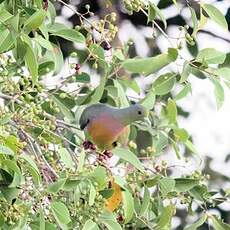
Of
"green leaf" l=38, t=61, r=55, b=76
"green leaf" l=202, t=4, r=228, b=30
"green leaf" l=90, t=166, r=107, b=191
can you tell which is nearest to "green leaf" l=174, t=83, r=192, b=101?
"green leaf" l=202, t=4, r=228, b=30

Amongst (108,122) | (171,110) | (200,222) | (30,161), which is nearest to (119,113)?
(108,122)

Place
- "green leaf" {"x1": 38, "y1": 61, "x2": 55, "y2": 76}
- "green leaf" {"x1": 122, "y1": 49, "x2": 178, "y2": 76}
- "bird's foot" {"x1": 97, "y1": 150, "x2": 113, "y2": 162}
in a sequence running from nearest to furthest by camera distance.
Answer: "bird's foot" {"x1": 97, "y1": 150, "x2": 113, "y2": 162} → "green leaf" {"x1": 122, "y1": 49, "x2": 178, "y2": 76} → "green leaf" {"x1": 38, "y1": 61, "x2": 55, "y2": 76}

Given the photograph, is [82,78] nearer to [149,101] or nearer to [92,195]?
[149,101]

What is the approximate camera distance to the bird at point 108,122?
5.43ft

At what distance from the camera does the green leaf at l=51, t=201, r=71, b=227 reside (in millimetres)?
1407

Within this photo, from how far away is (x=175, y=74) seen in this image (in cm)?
173

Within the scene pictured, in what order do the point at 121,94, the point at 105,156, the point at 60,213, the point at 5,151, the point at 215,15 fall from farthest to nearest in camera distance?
the point at 121,94
the point at 215,15
the point at 105,156
the point at 60,213
the point at 5,151

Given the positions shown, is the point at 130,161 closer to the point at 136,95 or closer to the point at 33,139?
the point at 33,139

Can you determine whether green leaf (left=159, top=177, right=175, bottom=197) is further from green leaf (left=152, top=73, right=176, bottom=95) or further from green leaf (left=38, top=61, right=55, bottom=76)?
green leaf (left=38, top=61, right=55, bottom=76)

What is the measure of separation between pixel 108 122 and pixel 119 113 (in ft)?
0.08

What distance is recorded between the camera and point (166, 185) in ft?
5.37

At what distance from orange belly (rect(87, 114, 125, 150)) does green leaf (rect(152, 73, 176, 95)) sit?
10 cm

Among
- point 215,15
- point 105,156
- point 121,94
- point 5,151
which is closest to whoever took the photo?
point 5,151

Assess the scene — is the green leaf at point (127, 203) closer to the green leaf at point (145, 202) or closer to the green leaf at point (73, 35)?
the green leaf at point (145, 202)
